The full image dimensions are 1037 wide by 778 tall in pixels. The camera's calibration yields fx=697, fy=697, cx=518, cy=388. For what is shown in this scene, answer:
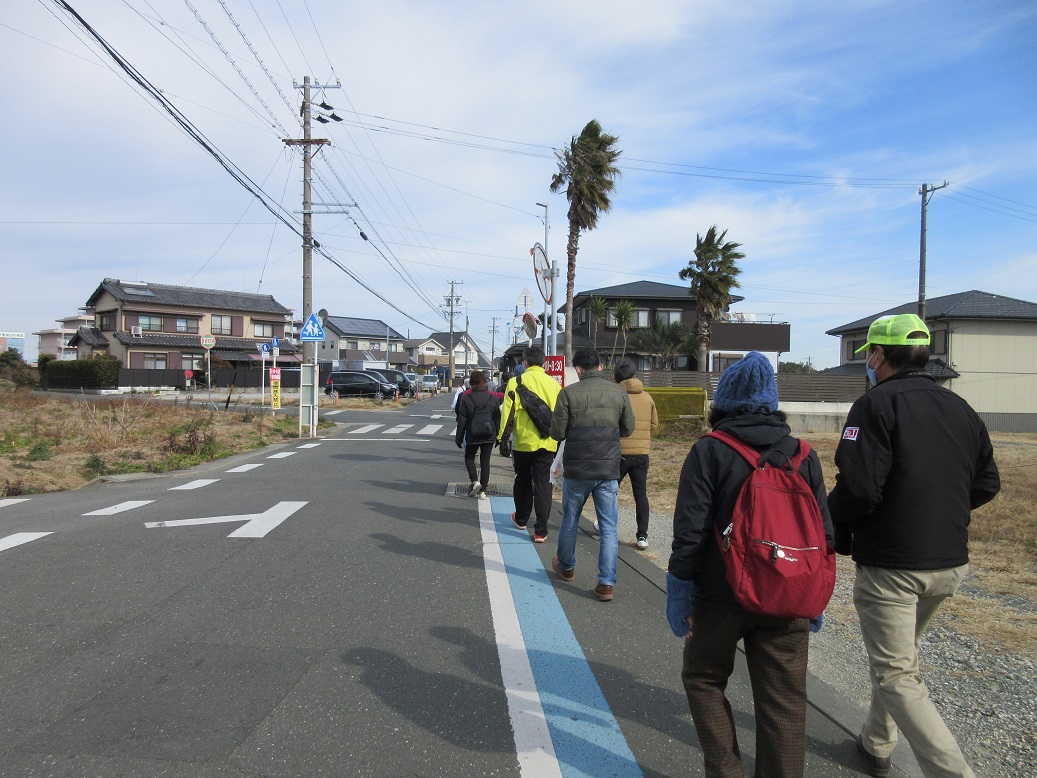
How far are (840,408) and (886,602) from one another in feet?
79.4

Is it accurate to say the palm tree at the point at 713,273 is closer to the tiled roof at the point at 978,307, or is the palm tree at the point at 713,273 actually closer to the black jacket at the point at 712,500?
the tiled roof at the point at 978,307

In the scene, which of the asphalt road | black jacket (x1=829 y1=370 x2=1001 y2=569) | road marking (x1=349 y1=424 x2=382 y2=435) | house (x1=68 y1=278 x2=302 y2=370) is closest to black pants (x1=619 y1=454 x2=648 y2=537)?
the asphalt road

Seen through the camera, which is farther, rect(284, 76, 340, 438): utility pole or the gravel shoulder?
rect(284, 76, 340, 438): utility pole

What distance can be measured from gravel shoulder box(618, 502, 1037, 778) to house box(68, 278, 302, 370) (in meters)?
46.9

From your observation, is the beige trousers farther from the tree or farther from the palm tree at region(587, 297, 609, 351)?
the palm tree at region(587, 297, 609, 351)

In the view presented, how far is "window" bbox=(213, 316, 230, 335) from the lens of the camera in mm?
52031

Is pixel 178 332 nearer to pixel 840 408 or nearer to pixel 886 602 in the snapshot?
pixel 840 408

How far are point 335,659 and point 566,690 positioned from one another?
1260 millimetres

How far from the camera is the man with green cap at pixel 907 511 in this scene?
250 cm

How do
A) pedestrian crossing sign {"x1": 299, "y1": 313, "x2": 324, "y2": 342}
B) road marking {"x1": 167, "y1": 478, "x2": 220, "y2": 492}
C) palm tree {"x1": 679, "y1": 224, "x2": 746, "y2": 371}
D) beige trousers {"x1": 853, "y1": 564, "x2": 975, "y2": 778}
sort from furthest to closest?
palm tree {"x1": 679, "y1": 224, "x2": 746, "y2": 371} → pedestrian crossing sign {"x1": 299, "y1": 313, "x2": 324, "y2": 342} → road marking {"x1": 167, "y1": 478, "x2": 220, "y2": 492} → beige trousers {"x1": 853, "y1": 564, "x2": 975, "y2": 778}

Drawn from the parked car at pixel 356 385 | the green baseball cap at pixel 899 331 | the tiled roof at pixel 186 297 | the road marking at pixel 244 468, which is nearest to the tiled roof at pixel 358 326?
the tiled roof at pixel 186 297

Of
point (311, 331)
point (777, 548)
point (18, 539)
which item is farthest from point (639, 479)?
point (311, 331)

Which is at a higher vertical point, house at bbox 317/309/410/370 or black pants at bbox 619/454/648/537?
house at bbox 317/309/410/370

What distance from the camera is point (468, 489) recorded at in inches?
385
